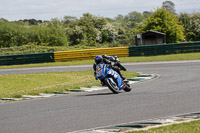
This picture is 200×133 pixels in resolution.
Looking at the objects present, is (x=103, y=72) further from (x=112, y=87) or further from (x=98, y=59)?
(x=112, y=87)

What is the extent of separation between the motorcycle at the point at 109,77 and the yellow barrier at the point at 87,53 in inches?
941

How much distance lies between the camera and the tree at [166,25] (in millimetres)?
52969

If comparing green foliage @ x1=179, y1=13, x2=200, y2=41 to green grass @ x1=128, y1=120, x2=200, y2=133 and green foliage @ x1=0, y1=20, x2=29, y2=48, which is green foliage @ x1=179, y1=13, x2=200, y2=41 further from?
green grass @ x1=128, y1=120, x2=200, y2=133

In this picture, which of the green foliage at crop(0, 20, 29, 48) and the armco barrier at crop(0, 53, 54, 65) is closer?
the armco barrier at crop(0, 53, 54, 65)

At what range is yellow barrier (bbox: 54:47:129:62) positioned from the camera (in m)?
35.8

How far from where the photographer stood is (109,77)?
11602mm

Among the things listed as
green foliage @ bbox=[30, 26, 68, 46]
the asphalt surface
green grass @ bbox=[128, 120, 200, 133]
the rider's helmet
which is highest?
green foliage @ bbox=[30, 26, 68, 46]

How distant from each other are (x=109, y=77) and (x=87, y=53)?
2498 cm

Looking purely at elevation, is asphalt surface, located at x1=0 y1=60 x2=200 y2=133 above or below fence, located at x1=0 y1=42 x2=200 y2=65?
Result: below

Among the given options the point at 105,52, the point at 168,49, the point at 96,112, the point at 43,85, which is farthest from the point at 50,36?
the point at 96,112

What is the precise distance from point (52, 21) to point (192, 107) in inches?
3999

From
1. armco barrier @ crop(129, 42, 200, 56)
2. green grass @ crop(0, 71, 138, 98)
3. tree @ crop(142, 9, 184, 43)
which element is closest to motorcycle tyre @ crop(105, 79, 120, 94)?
green grass @ crop(0, 71, 138, 98)

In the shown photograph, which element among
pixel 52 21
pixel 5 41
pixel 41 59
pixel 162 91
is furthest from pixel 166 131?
pixel 52 21

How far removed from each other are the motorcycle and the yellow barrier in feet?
78.5
